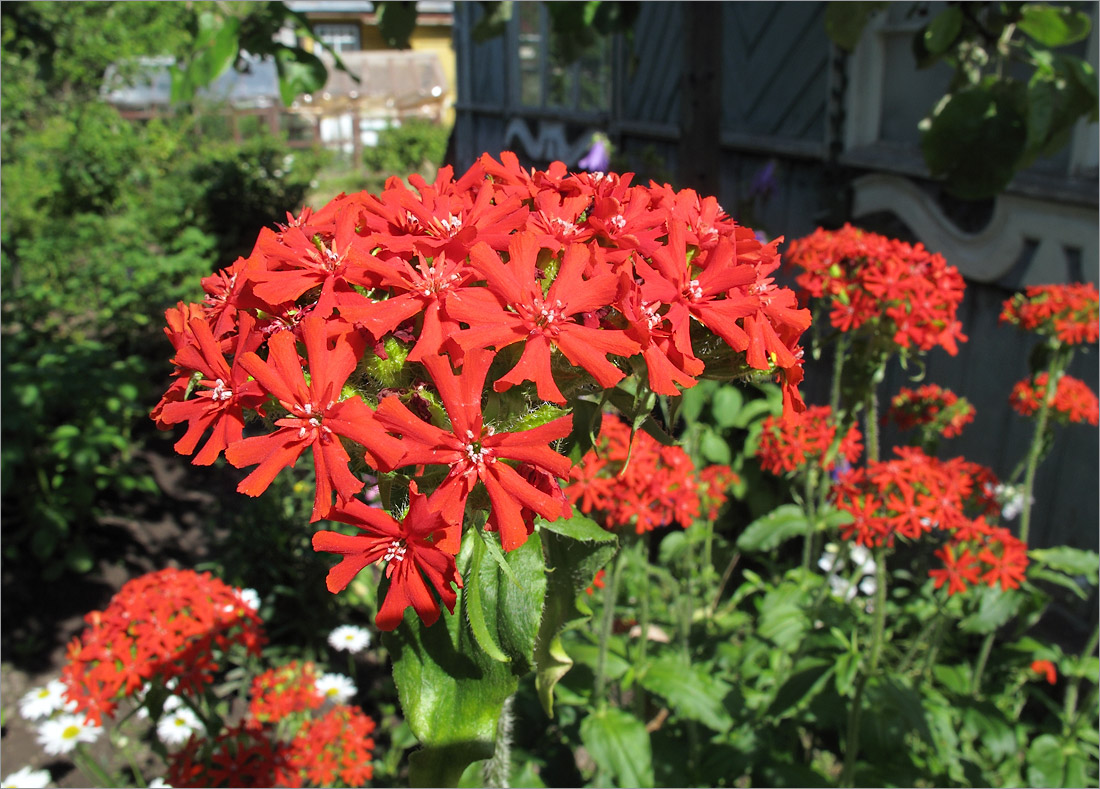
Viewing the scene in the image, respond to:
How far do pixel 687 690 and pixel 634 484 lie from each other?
0.51 metres

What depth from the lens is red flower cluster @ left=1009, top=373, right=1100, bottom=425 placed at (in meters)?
2.15

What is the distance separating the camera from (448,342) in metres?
0.73

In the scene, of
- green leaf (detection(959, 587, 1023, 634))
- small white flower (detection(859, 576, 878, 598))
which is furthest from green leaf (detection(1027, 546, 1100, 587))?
A: small white flower (detection(859, 576, 878, 598))

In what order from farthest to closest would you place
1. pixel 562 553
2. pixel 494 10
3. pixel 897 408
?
1. pixel 494 10
2. pixel 897 408
3. pixel 562 553

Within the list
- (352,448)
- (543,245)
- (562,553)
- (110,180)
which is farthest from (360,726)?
(110,180)

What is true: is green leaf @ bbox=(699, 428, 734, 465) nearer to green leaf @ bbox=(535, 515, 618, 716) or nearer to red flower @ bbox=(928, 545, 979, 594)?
red flower @ bbox=(928, 545, 979, 594)

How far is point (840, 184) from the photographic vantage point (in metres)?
3.83

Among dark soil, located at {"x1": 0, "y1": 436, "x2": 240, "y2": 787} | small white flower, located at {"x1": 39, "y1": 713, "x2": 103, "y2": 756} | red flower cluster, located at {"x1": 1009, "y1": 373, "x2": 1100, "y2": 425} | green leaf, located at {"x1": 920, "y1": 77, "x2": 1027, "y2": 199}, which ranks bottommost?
dark soil, located at {"x1": 0, "y1": 436, "x2": 240, "y2": 787}

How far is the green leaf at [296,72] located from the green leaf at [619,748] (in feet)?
7.11

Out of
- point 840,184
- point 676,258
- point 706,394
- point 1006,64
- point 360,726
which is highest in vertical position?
point 1006,64

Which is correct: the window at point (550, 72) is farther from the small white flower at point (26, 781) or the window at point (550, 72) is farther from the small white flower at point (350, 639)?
the small white flower at point (26, 781)

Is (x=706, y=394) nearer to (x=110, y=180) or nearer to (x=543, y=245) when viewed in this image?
(x=543, y=245)

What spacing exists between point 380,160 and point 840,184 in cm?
1452

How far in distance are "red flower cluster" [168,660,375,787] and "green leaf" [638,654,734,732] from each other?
74 centimetres
